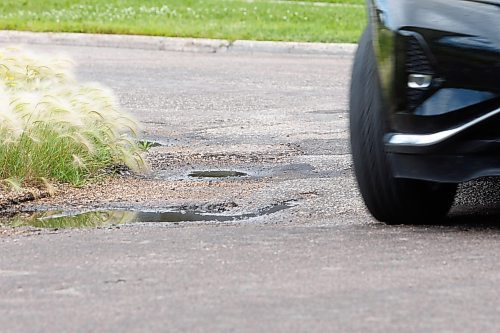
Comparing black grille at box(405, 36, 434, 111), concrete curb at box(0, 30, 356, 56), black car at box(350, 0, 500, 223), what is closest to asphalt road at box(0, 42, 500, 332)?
black car at box(350, 0, 500, 223)

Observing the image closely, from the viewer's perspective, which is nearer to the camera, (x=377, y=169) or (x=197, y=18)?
(x=377, y=169)

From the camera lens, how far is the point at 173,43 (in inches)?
636

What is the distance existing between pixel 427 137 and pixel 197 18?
14.1 meters

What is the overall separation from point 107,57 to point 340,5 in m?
7.05

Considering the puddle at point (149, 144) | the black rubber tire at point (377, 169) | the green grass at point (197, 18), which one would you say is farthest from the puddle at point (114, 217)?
the green grass at point (197, 18)

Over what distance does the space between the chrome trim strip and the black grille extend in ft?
0.37

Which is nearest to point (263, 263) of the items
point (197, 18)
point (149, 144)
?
point (149, 144)

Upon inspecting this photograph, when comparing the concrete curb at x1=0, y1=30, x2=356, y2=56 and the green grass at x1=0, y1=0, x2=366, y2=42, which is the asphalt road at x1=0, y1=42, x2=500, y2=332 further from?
the green grass at x1=0, y1=0, x2=366, y2=42

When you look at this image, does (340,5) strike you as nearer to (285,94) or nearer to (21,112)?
(285,94)

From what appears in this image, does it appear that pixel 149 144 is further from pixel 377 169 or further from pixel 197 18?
pixel 197 18

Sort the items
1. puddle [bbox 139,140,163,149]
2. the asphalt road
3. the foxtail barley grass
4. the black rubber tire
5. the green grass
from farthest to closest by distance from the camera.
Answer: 1. the green grass
2. puddle [bbox 139,140,163,149]
3. the foxtail barley grass
4. the black rubber tire
5. the asphalt road

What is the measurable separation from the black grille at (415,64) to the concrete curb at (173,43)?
1063 cm

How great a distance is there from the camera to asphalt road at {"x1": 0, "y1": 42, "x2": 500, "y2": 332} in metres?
3.59

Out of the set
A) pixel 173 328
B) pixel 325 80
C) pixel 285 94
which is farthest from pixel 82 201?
pixel 325 80
